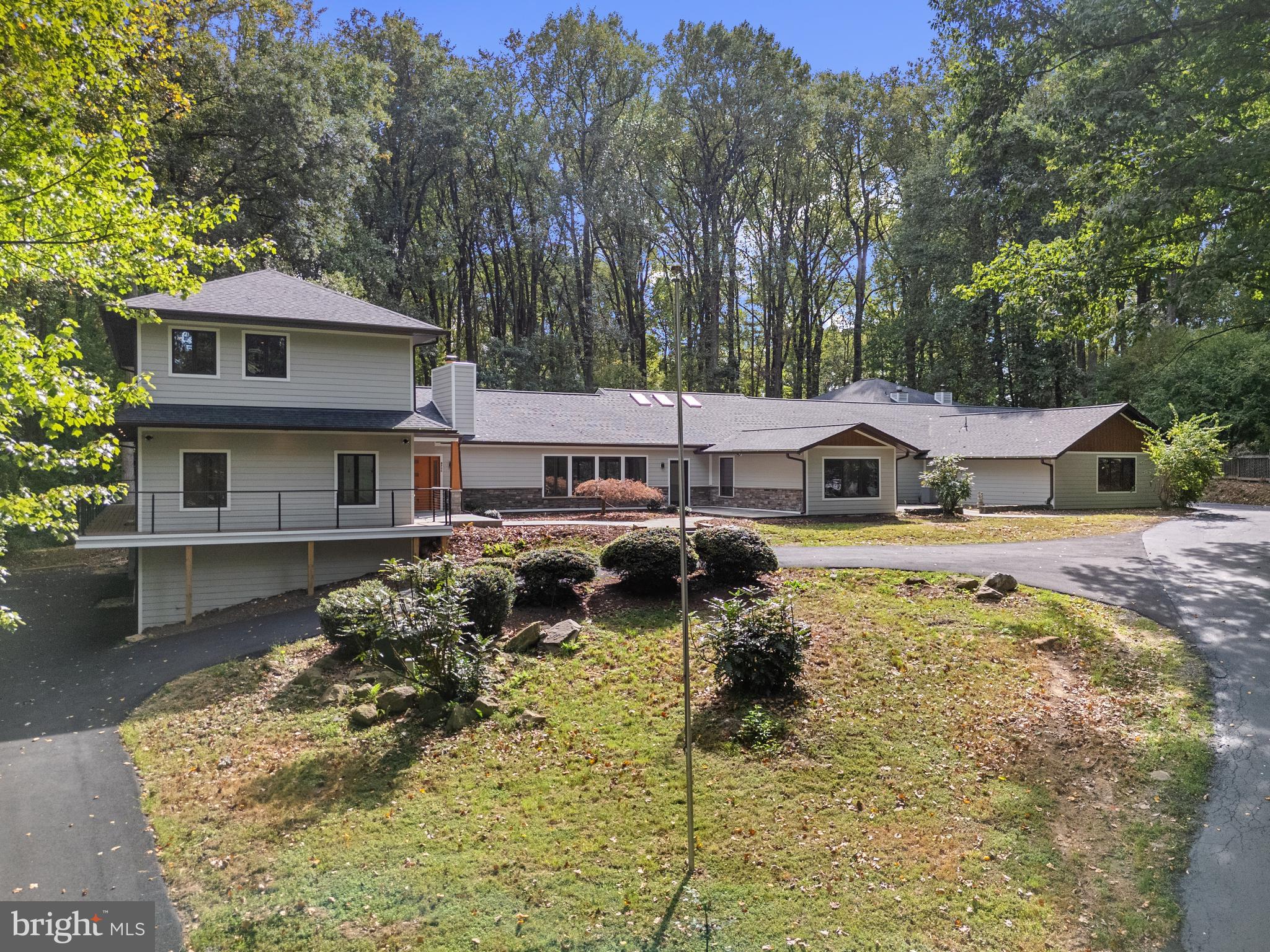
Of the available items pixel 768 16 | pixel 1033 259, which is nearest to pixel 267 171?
pixel 1033 259

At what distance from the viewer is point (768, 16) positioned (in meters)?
37.9

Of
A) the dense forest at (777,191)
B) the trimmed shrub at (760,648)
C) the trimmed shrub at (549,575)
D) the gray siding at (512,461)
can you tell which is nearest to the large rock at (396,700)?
the trimmed shrub at (549,575)

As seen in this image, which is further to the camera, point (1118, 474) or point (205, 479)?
point (1118, 474)

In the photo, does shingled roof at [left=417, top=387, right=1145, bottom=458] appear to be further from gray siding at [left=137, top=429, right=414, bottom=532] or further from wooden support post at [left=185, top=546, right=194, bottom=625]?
wooden support post at [left=185, top=546, right=194, bottom=625]

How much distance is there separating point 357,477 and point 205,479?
9.58ft

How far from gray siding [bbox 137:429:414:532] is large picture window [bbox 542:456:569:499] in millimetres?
7759

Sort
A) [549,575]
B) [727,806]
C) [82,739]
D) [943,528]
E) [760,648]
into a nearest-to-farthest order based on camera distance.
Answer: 1. [727,806]
2. [760,648]
3. [82,739]
4. [549,575]
5. [943,528]

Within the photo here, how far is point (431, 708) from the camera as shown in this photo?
8492 millimetres

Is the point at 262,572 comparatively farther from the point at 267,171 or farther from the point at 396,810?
the point at 267,171

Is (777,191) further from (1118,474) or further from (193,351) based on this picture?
(193,351)

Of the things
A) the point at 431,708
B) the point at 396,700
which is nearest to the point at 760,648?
the point at 431,708

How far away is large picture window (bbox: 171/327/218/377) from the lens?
15.1 metres

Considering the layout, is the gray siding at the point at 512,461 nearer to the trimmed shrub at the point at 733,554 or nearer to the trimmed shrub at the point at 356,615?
the trimmed shrub at the point at 356,615

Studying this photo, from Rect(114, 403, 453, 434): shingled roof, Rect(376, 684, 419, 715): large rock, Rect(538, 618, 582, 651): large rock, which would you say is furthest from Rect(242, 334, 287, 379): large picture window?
Rect(376, 684, 419, 715): large rock
